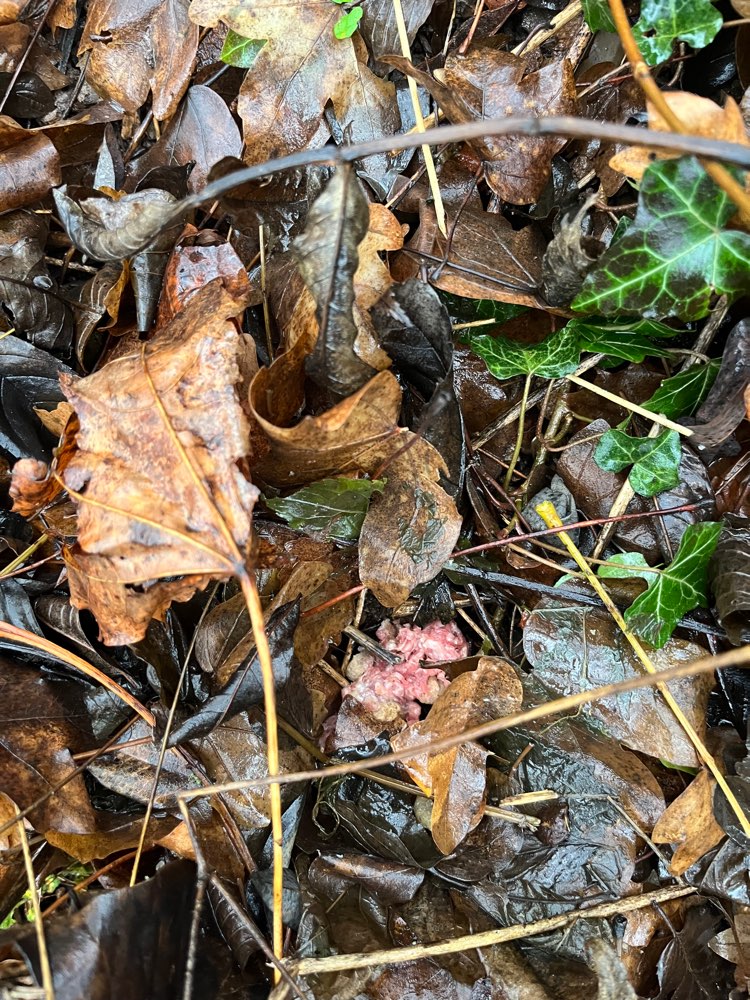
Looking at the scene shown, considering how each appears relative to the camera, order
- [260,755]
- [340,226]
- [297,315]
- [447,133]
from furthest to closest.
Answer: [260,755] < [297,315] < [340,226] < [447,133]

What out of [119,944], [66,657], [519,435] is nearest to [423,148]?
[519,435]

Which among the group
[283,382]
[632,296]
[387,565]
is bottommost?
[387,565]

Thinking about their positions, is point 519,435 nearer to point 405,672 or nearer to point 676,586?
point 676,586

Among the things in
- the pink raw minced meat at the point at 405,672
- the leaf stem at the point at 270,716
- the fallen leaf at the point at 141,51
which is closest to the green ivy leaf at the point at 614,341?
the pink raw minced meat at the point at 405,672

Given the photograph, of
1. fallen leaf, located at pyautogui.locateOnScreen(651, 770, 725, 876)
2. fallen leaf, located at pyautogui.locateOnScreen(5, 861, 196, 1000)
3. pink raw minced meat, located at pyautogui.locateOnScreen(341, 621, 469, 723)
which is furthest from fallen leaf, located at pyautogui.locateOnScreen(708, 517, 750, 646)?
fallen leaf, located at pyautogui.locateOnScreen(5, 861, 196, 1000)

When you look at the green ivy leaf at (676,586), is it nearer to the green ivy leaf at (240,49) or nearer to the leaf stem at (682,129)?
the leaf stem at (682,129)

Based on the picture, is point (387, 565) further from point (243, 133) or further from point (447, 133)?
point (243, 133)

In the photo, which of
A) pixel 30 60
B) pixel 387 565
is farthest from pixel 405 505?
pixel 30 60
